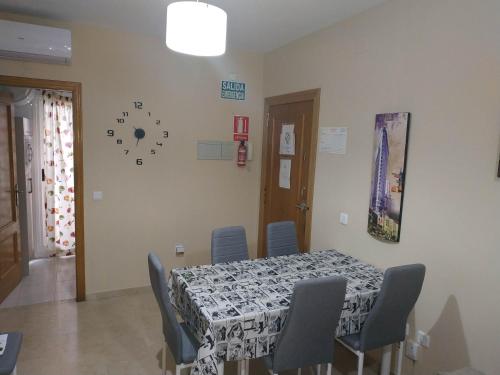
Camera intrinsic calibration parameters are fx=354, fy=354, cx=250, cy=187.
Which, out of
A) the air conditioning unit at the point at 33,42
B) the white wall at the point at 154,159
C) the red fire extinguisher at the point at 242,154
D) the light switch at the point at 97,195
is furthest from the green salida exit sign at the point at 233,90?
the light switch at the point at 97,195

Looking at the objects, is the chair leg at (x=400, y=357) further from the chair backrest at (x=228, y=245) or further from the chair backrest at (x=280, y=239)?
the chair backrest at (x=228, y=245)

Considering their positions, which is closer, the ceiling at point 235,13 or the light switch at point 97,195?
the ceiling at point 235,13

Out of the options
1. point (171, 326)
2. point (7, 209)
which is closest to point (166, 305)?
point (171, 326)

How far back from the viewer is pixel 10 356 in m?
1.81

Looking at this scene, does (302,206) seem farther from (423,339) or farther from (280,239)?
(423,339)

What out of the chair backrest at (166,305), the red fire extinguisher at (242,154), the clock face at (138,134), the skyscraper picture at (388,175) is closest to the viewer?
the chair backrest at (166,305)

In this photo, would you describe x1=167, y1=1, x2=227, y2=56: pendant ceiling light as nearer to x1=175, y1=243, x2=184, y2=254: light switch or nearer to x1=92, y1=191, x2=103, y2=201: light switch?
x1=92, y1=191, x2=103, y2=201: light switch

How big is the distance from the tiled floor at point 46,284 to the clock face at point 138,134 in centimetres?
162

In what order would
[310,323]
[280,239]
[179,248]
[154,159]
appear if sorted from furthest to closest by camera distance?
[179,248] → [154,159] → [280,239] → [310,323]

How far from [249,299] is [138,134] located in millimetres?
2254

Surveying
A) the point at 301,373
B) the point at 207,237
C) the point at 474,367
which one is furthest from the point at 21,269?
the point at 474,367

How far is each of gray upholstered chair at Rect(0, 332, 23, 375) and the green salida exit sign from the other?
2885mm

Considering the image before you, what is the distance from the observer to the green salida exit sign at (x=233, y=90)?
3932 millimetres

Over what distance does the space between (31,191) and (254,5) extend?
3.69 meters
